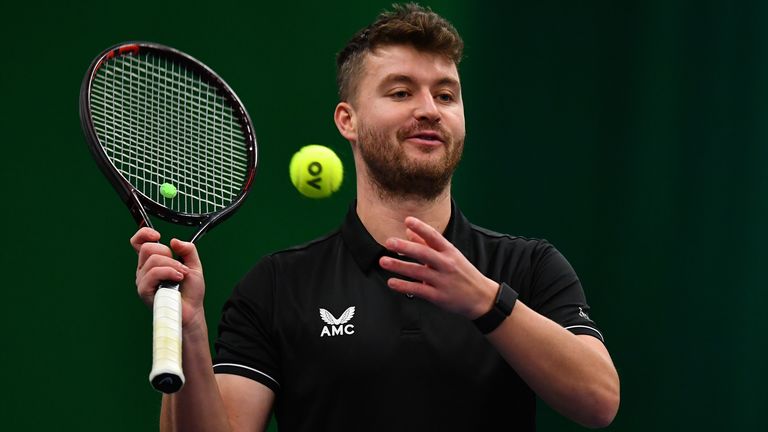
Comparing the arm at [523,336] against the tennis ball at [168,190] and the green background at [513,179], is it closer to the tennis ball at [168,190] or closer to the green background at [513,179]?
the tennis ball at [168,190]

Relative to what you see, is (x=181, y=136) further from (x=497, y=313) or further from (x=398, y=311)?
(x=497, y=313)

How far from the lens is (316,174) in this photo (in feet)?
8.84

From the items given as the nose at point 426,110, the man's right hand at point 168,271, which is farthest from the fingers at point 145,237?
the nose at point 426,110

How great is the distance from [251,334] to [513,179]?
152 cm

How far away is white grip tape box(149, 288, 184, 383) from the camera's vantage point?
1330 millimetres

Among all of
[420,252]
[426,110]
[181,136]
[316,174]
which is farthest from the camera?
[316,174]

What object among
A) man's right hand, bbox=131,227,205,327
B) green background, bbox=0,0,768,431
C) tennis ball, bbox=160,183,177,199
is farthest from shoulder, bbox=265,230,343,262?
green background, bbox=0,0,768,431

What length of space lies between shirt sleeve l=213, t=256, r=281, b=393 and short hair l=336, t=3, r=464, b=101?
47 centimetres

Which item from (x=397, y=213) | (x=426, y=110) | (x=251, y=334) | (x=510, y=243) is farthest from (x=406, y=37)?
(x=251, y=334)

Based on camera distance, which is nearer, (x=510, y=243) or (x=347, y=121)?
(x=510, y=243)

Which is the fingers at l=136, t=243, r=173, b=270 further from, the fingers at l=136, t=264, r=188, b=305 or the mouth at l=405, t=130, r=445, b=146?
the mouth at l=405, t=130, r=445, b=146

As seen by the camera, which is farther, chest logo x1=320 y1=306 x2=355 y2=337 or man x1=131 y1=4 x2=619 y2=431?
Result: chest logo x1=320 y1=306 x2=355 y2=337

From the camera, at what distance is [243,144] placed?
2.14 m

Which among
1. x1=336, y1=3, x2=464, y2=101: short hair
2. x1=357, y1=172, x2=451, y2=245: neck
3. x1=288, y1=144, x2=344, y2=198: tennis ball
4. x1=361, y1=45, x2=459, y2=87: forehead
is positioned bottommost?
x1=357, y1=172, x2=451, y2=245: neck
